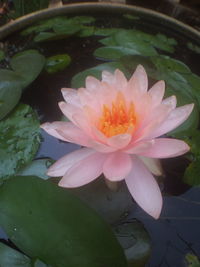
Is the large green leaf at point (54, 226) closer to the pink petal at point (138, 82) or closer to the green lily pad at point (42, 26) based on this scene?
the pink petal at point (138, 82)

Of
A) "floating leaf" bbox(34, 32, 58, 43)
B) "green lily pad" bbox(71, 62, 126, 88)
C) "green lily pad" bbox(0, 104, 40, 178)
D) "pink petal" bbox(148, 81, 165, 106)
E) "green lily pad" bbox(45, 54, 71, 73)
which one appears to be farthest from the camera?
"floating leaf" bbox(34, 32, 58, 43)

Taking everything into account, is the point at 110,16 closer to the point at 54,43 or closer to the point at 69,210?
the point at 54,43

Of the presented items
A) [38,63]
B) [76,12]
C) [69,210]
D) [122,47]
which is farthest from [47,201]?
[76,12]

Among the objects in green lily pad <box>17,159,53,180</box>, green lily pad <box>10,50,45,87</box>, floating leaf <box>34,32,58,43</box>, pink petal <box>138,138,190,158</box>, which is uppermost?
pink petal <box>138,138,190,158</box>

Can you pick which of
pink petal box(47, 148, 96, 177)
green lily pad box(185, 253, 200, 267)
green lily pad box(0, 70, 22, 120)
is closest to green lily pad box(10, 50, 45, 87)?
green lily pad box(0, 70, 22, 120)

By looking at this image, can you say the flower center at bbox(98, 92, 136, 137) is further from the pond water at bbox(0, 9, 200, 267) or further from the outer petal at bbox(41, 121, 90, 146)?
the pond water at bbox(0, 9, 200, 267)

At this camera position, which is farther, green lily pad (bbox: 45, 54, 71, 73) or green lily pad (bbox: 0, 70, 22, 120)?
green lily pad (bbox: 45, 54, 71, 73)

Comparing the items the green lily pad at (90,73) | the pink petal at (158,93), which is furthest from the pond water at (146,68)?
the pink petal at (158,93)
